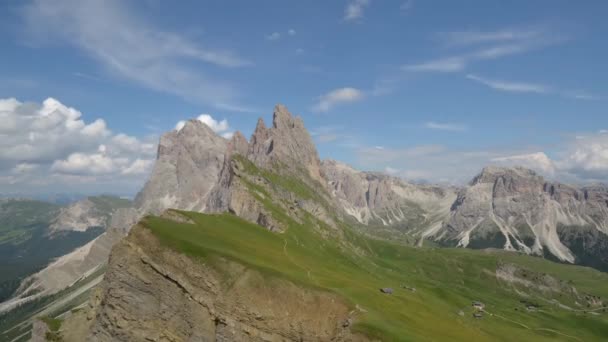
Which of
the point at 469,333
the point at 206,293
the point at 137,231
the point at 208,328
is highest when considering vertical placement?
the point at 137,231


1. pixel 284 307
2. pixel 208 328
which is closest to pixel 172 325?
pixel 208 328

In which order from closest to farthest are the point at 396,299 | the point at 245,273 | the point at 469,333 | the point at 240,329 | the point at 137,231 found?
the point at 240,329
the point at 245,273
the point at 137,231
the point at 469,333
the point at 396,299

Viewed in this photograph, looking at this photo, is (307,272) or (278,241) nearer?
(307,272)

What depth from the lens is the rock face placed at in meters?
75.9

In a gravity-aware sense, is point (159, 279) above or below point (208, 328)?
above

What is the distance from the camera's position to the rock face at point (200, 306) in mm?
75938

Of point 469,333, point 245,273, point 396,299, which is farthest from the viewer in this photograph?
point 396,299

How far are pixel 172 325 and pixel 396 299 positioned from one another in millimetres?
61375

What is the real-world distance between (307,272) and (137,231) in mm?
43473

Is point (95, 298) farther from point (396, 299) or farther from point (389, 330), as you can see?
point (396, 299)

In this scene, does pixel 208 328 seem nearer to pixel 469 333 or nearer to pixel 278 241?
pixel 469 333

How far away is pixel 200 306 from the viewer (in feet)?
254

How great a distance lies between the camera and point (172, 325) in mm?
76562

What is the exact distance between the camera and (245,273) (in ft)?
268
